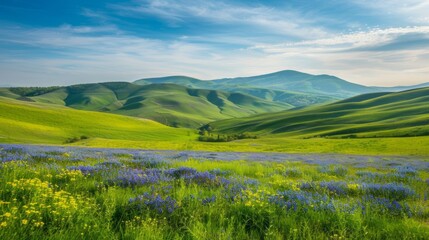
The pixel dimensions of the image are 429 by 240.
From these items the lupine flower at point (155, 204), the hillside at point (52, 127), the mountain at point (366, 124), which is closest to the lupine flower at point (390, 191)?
the lupine flower at point (155, 204)

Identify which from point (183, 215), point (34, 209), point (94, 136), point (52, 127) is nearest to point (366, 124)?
point (94, 136)

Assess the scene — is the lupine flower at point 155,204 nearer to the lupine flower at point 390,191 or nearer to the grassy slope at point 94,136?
the lupine flower at point 390,191

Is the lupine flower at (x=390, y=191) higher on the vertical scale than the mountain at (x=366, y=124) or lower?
higher

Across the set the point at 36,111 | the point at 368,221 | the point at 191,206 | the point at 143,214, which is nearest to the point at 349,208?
the point at 368,221

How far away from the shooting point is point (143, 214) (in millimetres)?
5609

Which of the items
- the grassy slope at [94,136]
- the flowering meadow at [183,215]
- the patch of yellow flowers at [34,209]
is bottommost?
the grassy slope at [94,136]

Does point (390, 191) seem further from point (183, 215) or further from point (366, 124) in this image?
point (366, 124)

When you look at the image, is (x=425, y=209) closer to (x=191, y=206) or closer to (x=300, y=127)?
(x=191, y=206)

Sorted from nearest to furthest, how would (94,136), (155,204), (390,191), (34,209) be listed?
(34,209)
(155,204)
(390,191)
(94,136)

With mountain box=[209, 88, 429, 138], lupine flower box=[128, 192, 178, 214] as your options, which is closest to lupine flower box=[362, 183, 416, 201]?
lupine flower box=[128, 192, 178, 214]

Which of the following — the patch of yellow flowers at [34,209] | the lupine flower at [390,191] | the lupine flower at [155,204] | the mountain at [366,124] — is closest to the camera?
the patch of yellow flowers at [34,209]

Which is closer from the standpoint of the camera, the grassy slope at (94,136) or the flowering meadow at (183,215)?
the flowering meadow at (183,215)

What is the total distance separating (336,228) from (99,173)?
23.9ft

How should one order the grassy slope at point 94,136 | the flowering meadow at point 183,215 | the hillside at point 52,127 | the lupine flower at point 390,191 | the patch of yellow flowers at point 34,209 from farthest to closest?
1. the hillside at point 52,127
2. the grassy slope at point 94,136
3. the lupine flower at point 390,191
4. the flowering meadow at point 183,215
5. the patch of yellow flowers at point 34,209
